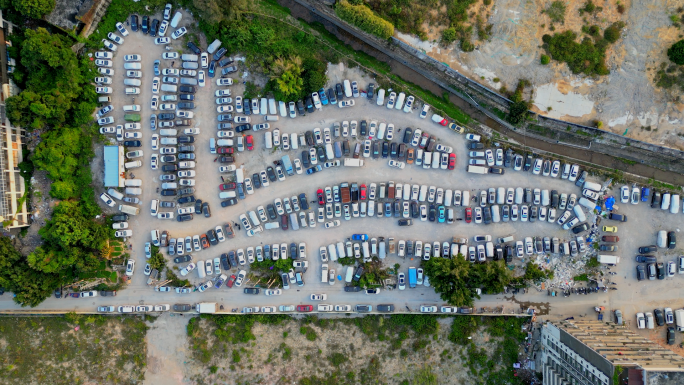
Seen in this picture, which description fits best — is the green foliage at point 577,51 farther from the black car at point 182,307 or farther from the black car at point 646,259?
the black car at point 182,307

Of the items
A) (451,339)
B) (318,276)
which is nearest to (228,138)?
(318,276)

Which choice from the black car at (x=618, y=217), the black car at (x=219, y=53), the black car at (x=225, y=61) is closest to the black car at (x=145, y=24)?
the black car at (x=219, y=53)

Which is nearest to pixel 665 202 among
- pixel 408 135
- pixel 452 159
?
pixel 452 159

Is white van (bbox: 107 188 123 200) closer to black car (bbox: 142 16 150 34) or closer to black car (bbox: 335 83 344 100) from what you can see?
black car (bbox: 142 16 150 34)

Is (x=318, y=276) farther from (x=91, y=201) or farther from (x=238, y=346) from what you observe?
(x=91, y=201)

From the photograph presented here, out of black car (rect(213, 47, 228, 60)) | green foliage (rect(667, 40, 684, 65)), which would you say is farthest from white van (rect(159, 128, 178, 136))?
green foliage (rect(667, 40, 684, 65))

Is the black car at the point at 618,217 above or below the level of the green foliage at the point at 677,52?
below
